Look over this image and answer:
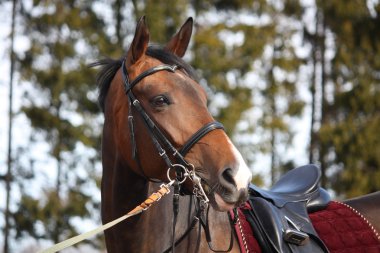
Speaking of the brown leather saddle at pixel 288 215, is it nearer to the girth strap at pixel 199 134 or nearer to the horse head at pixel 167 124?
the horse head at pixel 167 124

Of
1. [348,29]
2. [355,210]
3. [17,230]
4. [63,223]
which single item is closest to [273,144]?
[348,29]

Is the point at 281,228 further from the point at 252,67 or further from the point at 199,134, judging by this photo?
the point at 252,67

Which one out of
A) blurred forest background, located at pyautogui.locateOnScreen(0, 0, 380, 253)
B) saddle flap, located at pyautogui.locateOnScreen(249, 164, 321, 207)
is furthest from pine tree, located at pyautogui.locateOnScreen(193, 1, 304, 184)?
saddle flap, located at pyautogui.locateOnScreen(249, 164, 321, 207)

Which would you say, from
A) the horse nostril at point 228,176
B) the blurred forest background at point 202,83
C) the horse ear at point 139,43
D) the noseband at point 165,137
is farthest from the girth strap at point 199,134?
the blurred forest background at point 202,83

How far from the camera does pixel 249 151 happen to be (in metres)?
17.0

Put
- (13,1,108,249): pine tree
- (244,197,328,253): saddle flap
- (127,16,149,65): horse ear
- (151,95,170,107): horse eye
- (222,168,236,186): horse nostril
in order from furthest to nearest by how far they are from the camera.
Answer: (13,1,108,249): pine tree
(244,197,328,253): saddle flap
(127,16,149,65): horse ear
(151,95,170,107): horse eye
(222,168,236,186): horse nostril

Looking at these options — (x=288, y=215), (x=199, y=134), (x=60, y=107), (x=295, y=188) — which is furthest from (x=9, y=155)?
(x=199, y=134)

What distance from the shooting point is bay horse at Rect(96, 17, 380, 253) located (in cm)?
372

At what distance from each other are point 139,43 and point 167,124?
61 centimetres

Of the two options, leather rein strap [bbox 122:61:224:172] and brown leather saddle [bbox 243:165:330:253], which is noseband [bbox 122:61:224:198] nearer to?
leather rein strap [bbox 122:61:224:172]

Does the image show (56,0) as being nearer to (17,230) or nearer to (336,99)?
(17,230)

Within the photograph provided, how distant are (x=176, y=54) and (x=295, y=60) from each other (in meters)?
14.6

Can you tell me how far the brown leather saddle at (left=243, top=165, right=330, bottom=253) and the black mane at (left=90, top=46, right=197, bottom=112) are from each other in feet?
3.19

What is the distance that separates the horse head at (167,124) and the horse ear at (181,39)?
189mm
